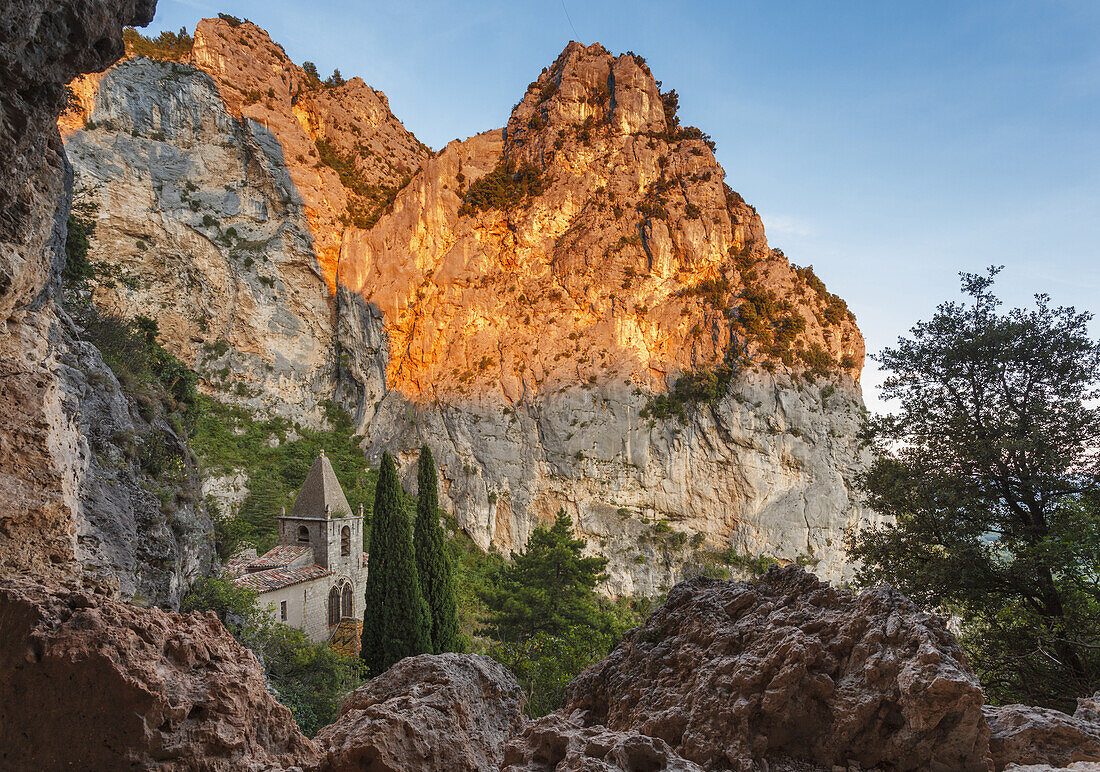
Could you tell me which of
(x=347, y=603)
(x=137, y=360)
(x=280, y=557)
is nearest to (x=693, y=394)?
(x=347, y=603)

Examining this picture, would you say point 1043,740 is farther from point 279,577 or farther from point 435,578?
point 279,577

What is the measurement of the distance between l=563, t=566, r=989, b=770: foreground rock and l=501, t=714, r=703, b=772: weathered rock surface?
0.42 meters

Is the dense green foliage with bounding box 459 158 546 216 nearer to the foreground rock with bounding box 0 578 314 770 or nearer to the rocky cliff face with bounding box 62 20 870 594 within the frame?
the rocky cliff face with bounding box 62 20 870 594

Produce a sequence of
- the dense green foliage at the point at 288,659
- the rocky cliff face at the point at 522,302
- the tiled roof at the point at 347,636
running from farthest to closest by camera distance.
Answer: the rocky cliff face at the point at 522,302
the tiled roof at the point at 347,636
the dense green foliage at the point at 288,659

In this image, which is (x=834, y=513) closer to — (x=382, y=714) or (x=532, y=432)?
(x=532, y=432)

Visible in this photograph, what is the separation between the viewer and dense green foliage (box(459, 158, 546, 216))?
112 feet

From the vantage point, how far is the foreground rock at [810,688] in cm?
181

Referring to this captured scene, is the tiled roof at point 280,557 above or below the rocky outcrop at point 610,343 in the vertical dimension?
below

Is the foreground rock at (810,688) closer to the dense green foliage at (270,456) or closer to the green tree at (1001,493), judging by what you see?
the green tree at (1001,493)

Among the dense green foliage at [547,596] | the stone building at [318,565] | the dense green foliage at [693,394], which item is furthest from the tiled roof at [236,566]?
the dense green foliage at [693,394]

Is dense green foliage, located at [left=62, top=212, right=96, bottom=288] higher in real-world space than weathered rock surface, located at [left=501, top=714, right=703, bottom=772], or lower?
higher

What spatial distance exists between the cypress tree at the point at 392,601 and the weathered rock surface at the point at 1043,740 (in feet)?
44.3

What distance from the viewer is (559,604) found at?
15.8 meters

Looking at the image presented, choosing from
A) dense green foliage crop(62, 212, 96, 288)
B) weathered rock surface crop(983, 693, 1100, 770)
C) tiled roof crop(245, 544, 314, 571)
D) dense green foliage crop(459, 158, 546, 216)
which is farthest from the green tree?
dense green foliage crop(459, 158, 546, 216)
